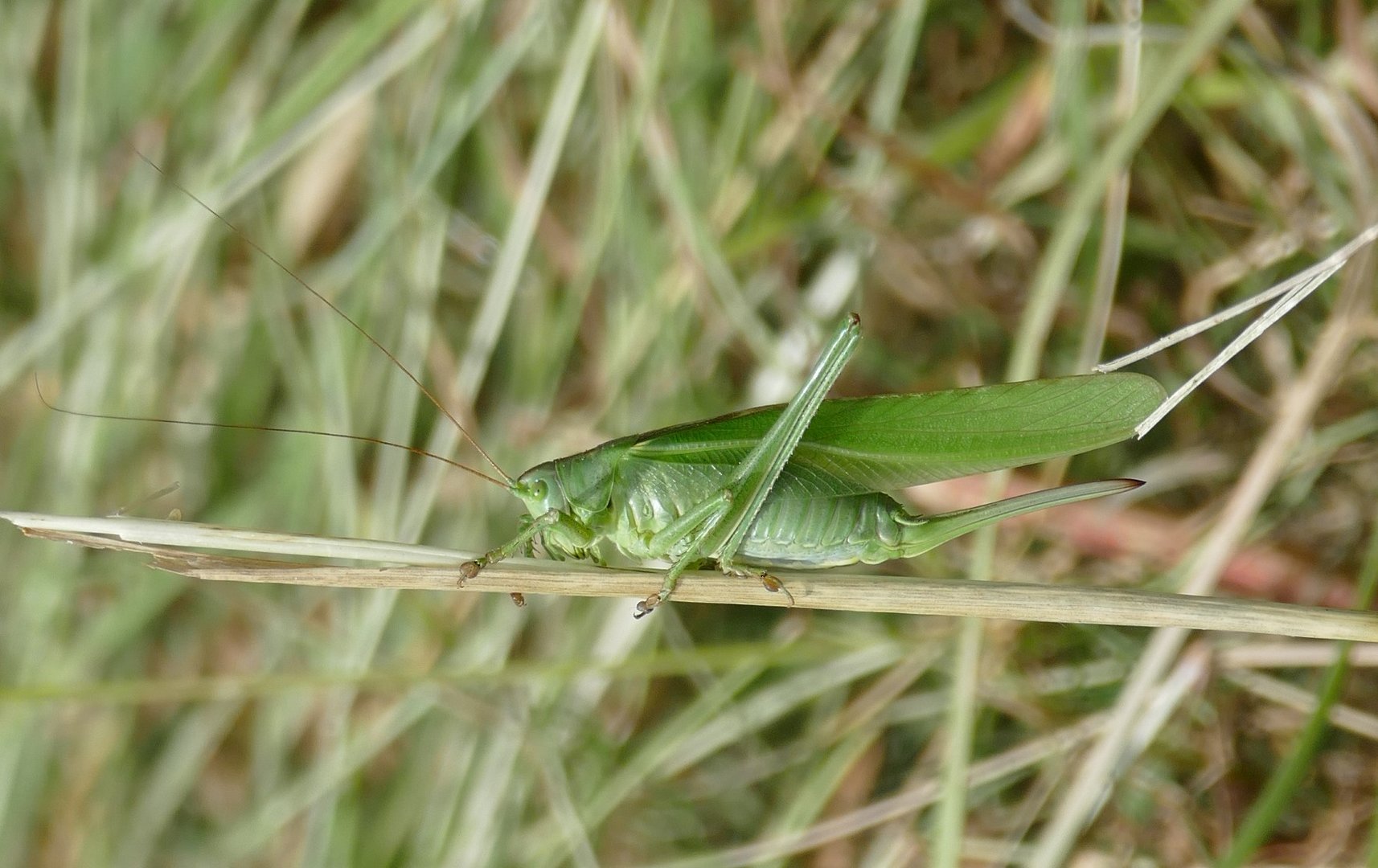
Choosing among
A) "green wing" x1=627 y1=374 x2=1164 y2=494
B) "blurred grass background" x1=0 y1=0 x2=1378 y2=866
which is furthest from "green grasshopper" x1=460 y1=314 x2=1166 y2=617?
"blurred grass background" x1=0 y1=0 x2=1378 y2=866

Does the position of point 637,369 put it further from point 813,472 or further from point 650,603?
point 650,603

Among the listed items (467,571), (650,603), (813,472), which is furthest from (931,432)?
(467,571)

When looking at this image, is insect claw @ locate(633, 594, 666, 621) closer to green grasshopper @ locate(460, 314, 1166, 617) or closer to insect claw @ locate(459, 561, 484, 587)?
green grasshopper @ locate(460, 314, 1166, 617)

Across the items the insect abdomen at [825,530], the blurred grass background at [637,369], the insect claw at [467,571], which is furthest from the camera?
the blurred grass background at [637,369]

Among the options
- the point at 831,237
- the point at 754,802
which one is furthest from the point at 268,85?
the point at 754,802

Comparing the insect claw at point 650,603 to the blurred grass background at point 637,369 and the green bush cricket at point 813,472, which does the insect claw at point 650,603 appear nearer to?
the green bush cricket at point 813,472

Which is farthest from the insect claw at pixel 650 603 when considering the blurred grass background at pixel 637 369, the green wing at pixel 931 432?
the blurred grass background at pixel 637 369

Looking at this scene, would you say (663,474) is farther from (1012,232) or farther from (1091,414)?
(1012,232)
